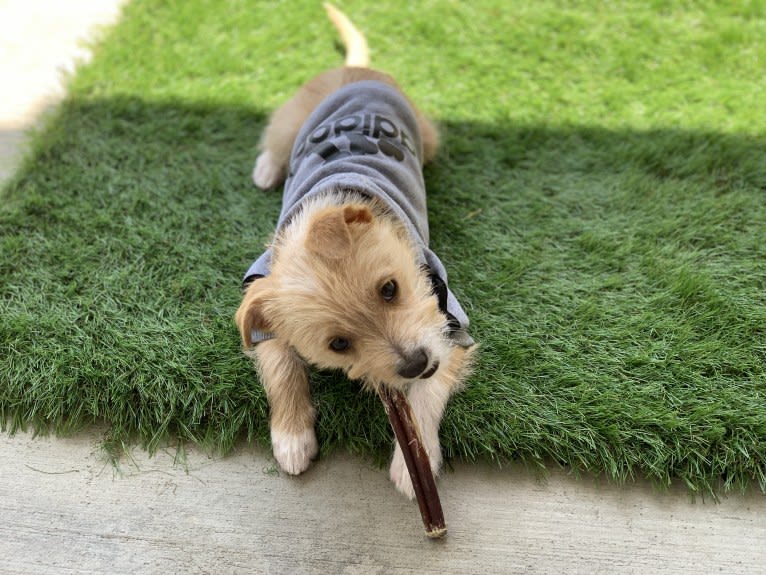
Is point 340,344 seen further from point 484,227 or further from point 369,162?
point 484,227

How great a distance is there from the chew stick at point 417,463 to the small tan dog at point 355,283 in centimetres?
9

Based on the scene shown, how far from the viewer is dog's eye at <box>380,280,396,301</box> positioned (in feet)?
6.33

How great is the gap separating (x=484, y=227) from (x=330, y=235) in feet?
4.28

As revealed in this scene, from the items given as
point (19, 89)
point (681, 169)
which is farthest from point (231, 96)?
point (681, 169)

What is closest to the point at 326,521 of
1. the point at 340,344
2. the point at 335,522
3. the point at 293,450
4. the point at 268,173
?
the point at 335,522

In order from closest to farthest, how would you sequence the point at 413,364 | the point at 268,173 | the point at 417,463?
the point at 413,364
the point at 417,463
the point at 268,173

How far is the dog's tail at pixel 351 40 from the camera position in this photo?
12.1ft

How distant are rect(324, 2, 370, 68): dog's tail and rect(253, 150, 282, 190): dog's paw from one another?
962 millimetres

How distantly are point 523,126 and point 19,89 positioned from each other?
11.4 feet

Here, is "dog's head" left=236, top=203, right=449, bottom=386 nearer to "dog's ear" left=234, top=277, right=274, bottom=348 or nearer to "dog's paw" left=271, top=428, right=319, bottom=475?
"dog's ear" left=234, top=277, right=274, bottom=348

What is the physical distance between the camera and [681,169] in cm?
309

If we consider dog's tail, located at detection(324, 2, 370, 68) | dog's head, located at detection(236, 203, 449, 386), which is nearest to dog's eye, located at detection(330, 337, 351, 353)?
dog's head, located at detection(236, 203, 449, 386)

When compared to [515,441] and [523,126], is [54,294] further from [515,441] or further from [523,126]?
[523,126]

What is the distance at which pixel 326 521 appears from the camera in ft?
6.87
